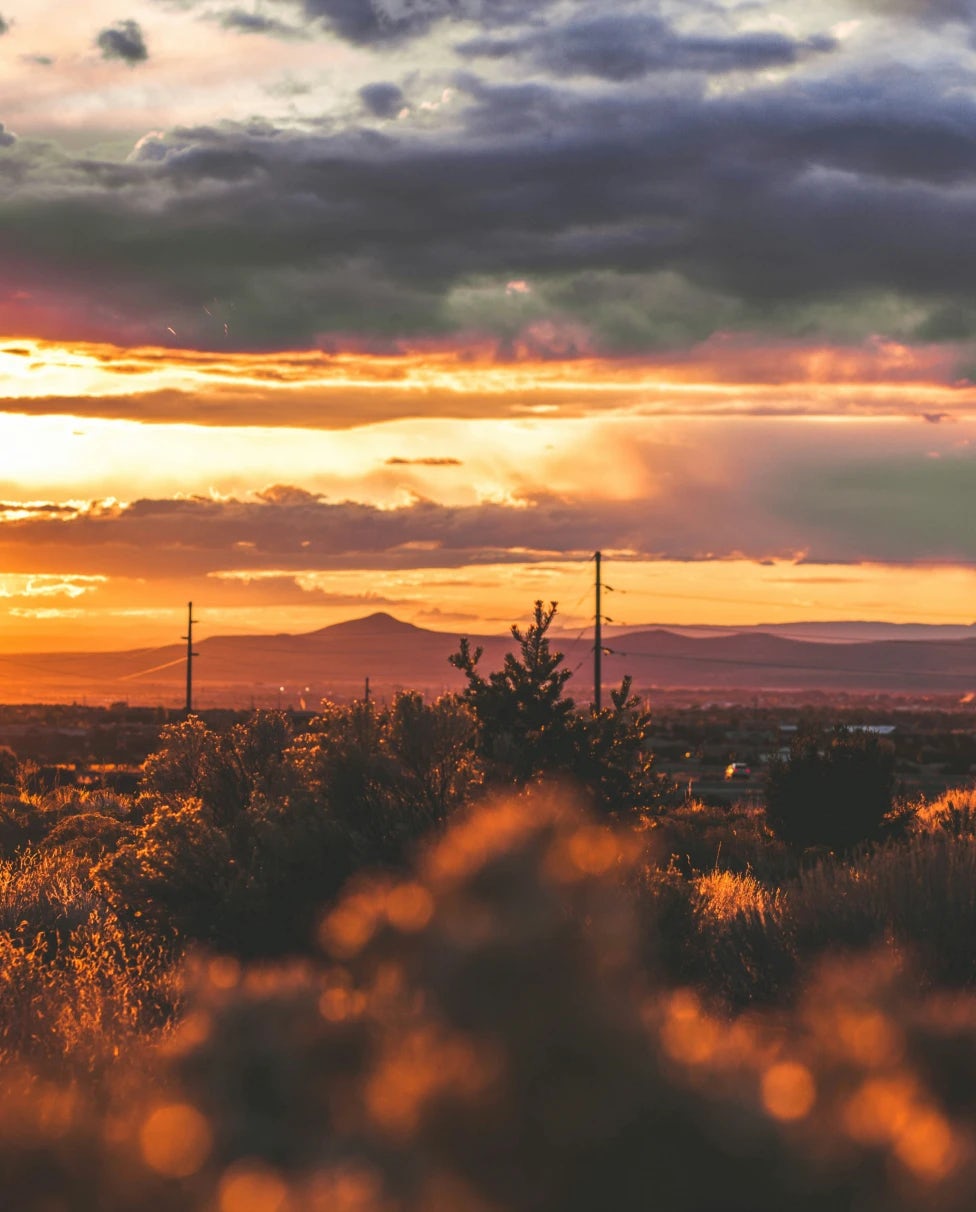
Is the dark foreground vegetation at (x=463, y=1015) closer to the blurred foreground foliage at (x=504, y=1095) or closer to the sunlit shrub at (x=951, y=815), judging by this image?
the blurred foreground foliage at (x=504, y=1095)

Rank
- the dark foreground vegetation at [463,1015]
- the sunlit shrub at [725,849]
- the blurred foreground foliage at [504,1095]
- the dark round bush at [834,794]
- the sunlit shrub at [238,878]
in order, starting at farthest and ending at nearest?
the dark round bush at [834,794]
the sunlit shrub at [725,849]
the sunlit shrub at [238,878]
the dark foreground vegetation at [463,1015]
the blurred foreground foliage at [504,1095]

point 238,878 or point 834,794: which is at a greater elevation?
point 238,878

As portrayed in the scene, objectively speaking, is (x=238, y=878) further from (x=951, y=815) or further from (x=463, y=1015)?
(x=951, y=815)

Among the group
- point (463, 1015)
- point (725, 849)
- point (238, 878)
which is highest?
point (463, 1015)

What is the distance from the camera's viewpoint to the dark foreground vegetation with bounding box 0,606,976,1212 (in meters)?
7.18

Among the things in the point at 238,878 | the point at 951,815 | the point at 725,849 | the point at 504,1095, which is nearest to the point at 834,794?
the point at 725,849

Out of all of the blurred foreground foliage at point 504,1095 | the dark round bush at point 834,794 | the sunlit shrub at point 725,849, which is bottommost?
the sunlit shrub at point 725,849

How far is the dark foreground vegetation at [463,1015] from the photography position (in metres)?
7.18

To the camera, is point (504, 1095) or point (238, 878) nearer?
point (504, 1095)

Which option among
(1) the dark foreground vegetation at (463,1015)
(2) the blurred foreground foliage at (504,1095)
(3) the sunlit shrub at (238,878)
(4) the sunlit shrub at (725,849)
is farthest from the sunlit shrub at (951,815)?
(2) the blurred foreground foliage at (504,1095)

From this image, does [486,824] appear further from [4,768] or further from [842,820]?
[4,768]

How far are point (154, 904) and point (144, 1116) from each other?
8.74 m

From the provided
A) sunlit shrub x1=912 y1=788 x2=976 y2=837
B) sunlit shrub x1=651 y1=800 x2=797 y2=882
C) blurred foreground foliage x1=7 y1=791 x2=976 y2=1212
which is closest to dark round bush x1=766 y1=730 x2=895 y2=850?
sunlit shrub x1=651 y1=800 x2=797 y2=882

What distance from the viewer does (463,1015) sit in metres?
8.39
